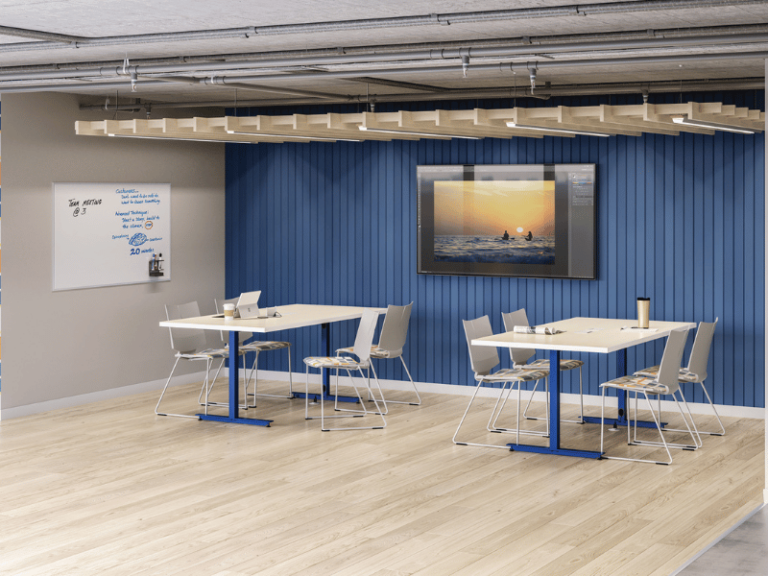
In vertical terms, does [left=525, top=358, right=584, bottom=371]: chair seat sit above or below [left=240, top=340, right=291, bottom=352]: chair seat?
below

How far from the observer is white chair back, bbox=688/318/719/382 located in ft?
25.3

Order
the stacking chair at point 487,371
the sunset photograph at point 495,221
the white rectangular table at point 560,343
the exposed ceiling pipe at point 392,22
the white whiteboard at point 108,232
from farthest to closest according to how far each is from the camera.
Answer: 1. the sunset photograph at point 495,221
2. the white whiteboard at point 108,232
3. the stacking chair at point 487,371
4. the white rectangular table at point 560,343
5. the exposed ceiling pipe at point 392,22

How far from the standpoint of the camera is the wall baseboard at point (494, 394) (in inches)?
355

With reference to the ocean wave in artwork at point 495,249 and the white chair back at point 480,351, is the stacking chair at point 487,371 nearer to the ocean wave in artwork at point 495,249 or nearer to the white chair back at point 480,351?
the white chair back at point 480,351

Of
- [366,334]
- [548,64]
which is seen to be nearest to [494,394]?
[366,334]

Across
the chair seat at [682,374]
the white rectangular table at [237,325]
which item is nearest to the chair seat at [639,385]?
the chair seat at [682,374]

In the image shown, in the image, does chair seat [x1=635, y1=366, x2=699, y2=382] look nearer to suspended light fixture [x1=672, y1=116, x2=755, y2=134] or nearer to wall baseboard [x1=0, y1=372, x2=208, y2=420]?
suspended light fixture [x1=672, y1=116, x2=755, y2=134]

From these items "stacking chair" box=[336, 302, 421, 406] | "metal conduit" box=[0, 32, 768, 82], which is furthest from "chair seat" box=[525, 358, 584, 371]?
"metal conduit" box=[0, 32, 768, 82]

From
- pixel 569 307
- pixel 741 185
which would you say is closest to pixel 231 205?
pixel 569 307

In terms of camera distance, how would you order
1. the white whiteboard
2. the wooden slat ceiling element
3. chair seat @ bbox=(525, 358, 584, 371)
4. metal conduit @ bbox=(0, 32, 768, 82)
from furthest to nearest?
the white whiteboard < chair seat @ bbox=(525, 358, 584, 371) < the wooden slat ceiling element < metal conduit @ bbox=(0, 32, 768, 82)

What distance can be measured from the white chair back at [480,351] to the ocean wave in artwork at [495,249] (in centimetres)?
134

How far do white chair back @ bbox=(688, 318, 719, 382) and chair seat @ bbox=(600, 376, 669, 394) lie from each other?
33 centimetres

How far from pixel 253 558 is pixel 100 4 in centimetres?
301

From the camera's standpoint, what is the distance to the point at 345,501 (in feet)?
20.6
